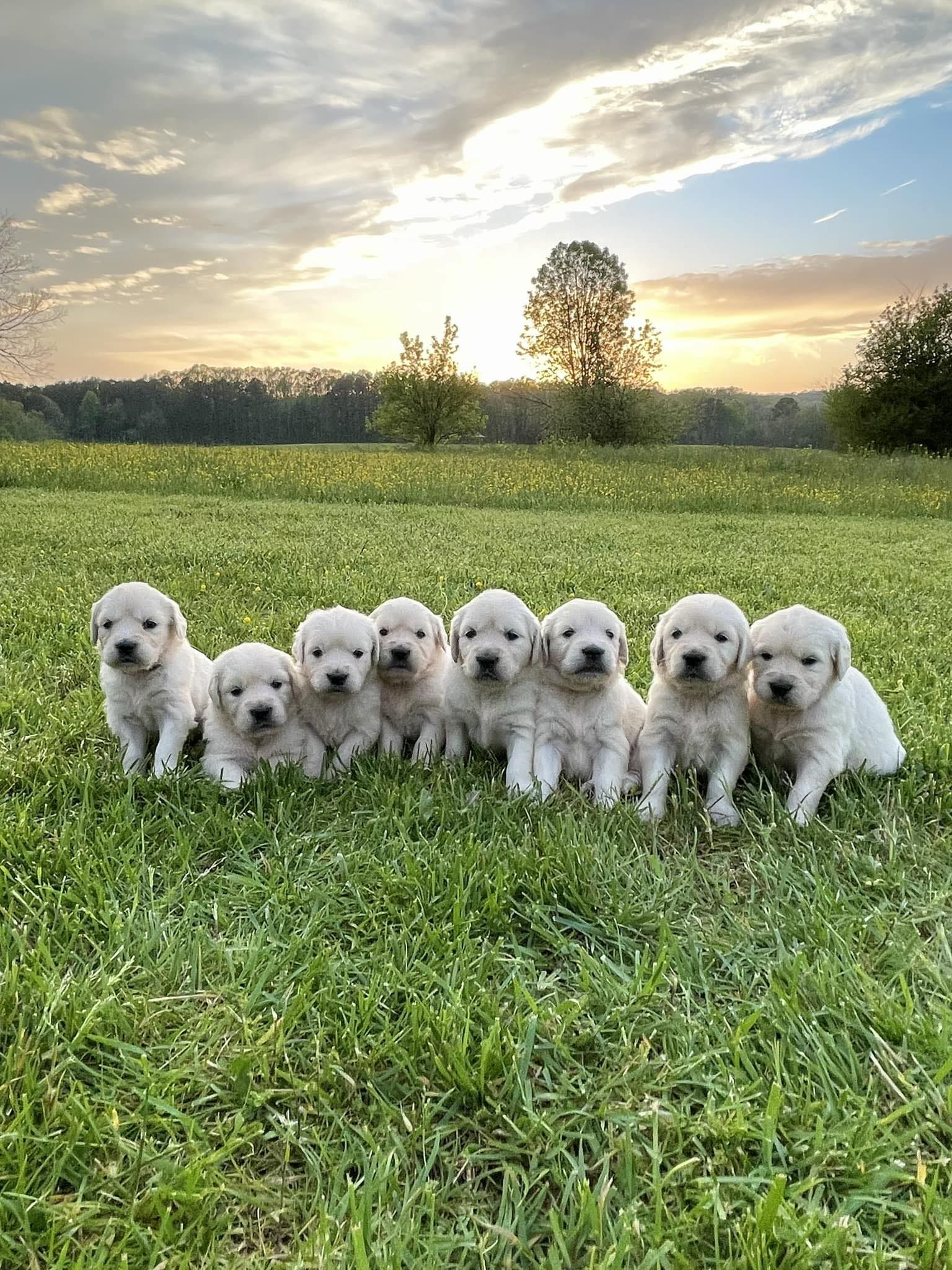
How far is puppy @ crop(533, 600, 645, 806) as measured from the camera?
3635 millimetres

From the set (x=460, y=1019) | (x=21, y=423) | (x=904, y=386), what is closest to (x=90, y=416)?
(x=21, y=423)

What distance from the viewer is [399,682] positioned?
4.22m

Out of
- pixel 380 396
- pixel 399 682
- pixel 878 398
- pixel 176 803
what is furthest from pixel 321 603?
pixel 380 396

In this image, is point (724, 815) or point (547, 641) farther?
point (547, 641)

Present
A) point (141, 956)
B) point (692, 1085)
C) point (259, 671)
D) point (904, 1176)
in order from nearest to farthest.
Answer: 1. point (904, 1176)
2. point (692, 1085)
3. point (141, 956)
4. point (259, 671)

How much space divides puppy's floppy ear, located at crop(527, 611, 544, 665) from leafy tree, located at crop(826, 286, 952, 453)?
3989 centimetres

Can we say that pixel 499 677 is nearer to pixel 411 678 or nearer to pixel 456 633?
pixel 456 633

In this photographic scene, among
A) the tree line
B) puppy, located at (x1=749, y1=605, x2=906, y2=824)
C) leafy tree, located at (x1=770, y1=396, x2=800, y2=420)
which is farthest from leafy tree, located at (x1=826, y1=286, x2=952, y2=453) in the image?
puppy, located at (x1=749, y1=605, x2=906, y2=824)

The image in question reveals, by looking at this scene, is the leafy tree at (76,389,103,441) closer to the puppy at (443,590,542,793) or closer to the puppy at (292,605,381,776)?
the puppy at (292,605,381,776)

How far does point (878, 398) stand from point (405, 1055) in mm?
44180

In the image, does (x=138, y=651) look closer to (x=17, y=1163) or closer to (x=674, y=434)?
(x=17, y=1163)

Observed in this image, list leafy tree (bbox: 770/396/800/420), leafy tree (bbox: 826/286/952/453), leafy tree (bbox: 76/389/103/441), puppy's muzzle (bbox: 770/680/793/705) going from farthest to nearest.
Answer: leafy tree (bbox: 770/396/800/420)
leafy tree (bbox: 76/389/103/441)
leafy tree (bbox: 826/286/952/453)
puppy's muzzle (bbox: 770/680/793/705)

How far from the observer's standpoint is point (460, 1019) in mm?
2182

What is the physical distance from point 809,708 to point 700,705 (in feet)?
1.48
